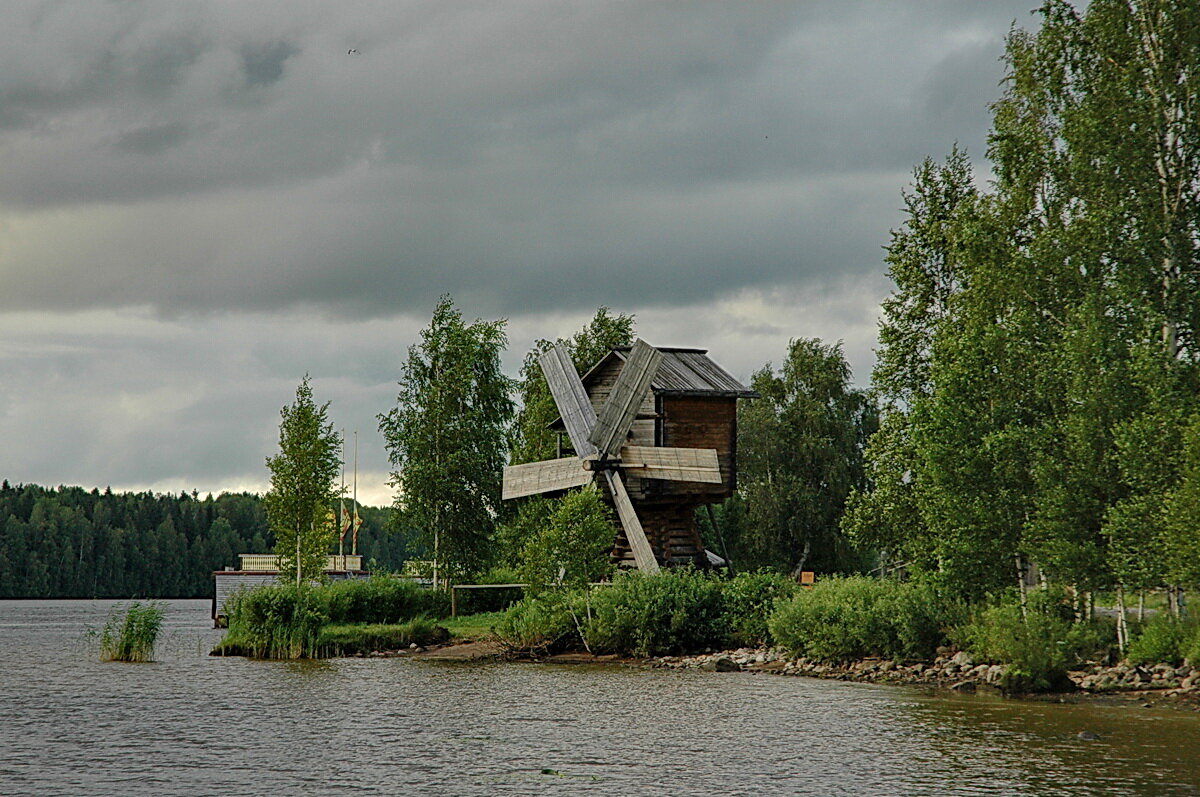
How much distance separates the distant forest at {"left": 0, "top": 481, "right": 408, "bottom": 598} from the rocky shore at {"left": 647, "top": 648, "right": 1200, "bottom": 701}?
118 meters

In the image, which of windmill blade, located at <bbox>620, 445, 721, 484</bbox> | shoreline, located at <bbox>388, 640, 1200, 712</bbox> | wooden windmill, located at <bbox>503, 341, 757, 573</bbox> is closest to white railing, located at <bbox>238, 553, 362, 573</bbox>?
wooden windmill, located at <bbox>503, 341, 757, 573</bbox>

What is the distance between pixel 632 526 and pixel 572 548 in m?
3.78

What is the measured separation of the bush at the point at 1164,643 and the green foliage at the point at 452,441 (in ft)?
102

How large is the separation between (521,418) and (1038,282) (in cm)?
3253

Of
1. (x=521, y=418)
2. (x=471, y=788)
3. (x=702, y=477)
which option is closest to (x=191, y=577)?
(x=521, y=418)

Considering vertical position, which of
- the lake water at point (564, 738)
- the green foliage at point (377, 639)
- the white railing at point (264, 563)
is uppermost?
the white railing at point (264, 563)

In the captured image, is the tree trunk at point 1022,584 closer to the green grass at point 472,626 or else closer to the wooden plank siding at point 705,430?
the wooden plank siding at point 705,430

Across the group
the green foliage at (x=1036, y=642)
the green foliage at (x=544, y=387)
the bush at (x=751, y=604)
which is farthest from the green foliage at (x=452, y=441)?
the green foliage at (x=1036, y=642)

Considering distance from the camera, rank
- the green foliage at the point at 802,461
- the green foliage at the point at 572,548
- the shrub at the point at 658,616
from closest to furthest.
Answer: the shrub at the point at 658,616 < the green foliage at the point at 572,548 < the green foliage at the point at 802,461

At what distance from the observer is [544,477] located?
4588 centimetres

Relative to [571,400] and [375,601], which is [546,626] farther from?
[571,400]

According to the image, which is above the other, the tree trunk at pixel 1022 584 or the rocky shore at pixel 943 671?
the tree trunk at pixel 1022 584

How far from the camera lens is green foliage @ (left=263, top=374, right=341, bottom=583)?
5066cm

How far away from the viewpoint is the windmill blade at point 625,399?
4344 centimetres
